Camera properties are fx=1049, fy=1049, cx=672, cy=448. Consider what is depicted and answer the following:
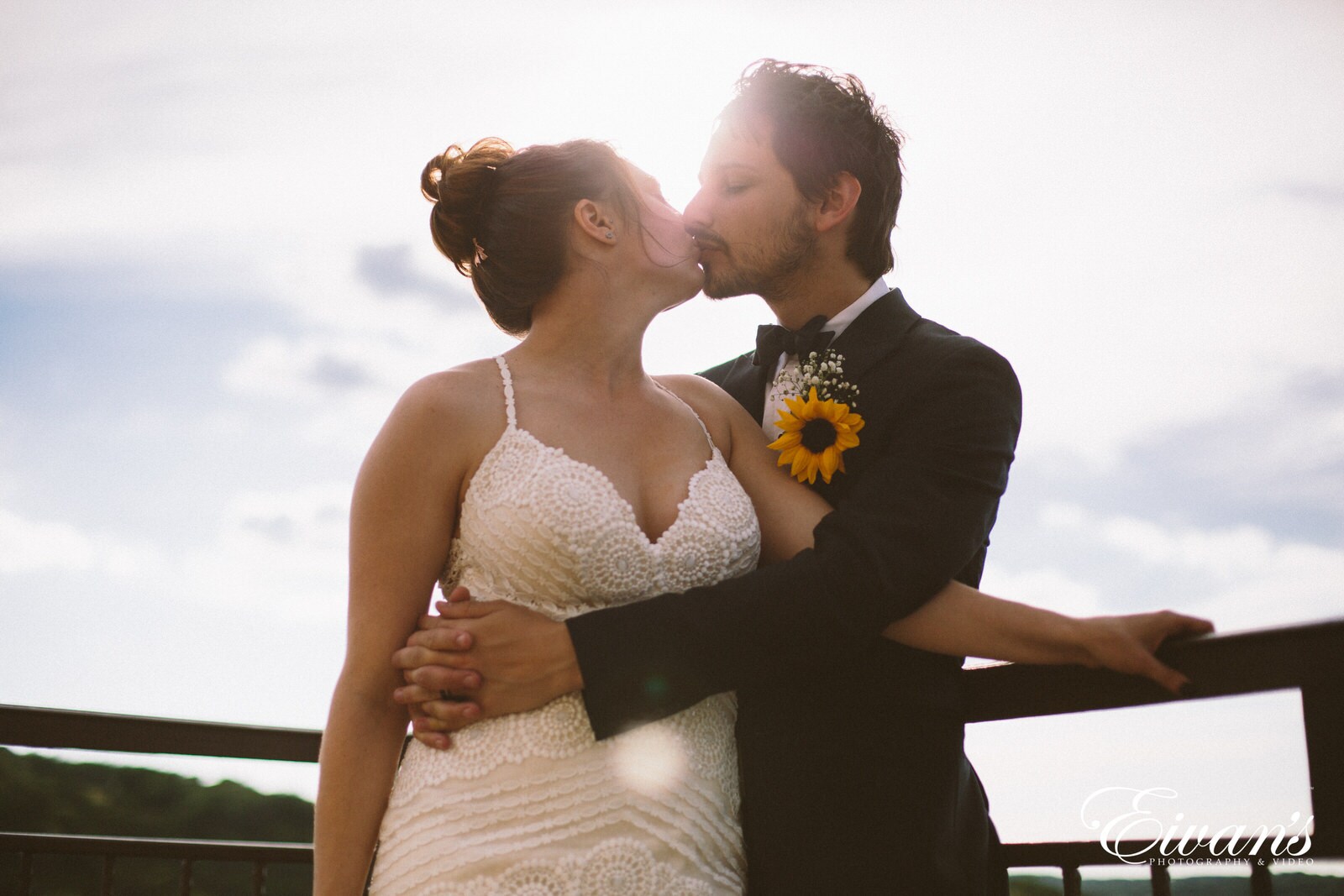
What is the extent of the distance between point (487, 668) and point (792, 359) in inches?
47.5

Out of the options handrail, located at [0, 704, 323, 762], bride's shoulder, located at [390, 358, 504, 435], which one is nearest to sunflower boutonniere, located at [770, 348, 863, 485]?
bride's shoulder, located at [390, 358, 504, 435]

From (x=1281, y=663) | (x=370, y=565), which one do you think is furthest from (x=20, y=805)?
(x=1281, y=663)

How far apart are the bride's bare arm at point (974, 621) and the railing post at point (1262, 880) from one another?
14.6 inches

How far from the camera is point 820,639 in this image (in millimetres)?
1861

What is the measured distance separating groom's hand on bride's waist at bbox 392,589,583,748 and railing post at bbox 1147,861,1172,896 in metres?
1.03

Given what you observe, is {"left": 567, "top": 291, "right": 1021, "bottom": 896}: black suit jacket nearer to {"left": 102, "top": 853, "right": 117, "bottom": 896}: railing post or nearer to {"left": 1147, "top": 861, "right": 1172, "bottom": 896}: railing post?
{"left": 1147, "top": 861, "right": 1172, "bottom": 896}: railing post

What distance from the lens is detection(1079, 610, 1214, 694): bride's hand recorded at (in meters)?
1.57

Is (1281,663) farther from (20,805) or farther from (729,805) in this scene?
(20,805)

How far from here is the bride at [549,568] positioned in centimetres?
182

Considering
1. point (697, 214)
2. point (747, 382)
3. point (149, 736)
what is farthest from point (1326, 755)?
point (149, 736)

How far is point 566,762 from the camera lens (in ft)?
6.08

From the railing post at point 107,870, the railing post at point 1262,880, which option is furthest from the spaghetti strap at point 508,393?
the railing post at point 107,870

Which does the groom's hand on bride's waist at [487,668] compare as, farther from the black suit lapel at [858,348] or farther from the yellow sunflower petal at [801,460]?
the black suit lapel at [858,348]

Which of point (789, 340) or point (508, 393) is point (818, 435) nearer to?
point (789, 340)
